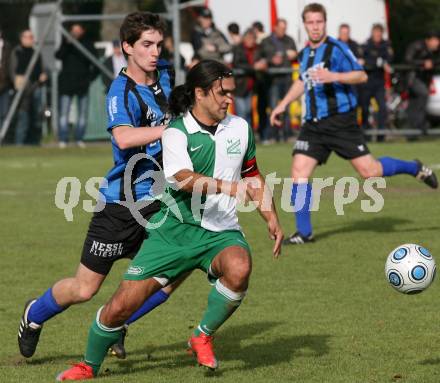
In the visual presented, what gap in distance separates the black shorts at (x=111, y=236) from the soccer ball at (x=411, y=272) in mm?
1394

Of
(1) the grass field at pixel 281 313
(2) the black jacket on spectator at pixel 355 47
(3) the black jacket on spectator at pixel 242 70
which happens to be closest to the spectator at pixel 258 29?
(3) the black jacket on spectator at pixel 242 70

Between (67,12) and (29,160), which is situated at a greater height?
(67,12)

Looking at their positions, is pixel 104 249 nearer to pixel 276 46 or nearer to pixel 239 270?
pixel 239 270

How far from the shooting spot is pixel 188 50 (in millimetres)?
34969

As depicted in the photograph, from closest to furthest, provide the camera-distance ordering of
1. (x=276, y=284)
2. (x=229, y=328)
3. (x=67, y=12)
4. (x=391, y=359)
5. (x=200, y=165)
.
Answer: (x=200, y=165) < (x=391, y=359) < (x=229, y=328) < (x=276, y=284) < (x=67, y=12)

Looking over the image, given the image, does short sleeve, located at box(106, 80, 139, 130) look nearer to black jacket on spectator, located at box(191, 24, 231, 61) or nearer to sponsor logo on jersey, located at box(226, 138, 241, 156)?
sponsor logo on jersey, located at box(226, 138, 241, 156)

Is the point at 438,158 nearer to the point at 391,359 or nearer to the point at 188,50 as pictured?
the point at 391,359

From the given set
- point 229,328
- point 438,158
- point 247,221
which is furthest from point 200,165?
point 438,158

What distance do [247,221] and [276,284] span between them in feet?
13.4

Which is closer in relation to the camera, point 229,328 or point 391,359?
point 391,359

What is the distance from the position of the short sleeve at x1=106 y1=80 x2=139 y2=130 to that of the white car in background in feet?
66.0

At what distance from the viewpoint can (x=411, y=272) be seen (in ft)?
22.4

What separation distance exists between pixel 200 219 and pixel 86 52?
18.9 m

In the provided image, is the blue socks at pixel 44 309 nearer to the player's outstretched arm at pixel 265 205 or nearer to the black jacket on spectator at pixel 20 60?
the player's outstretched arm at pixel 265 205
